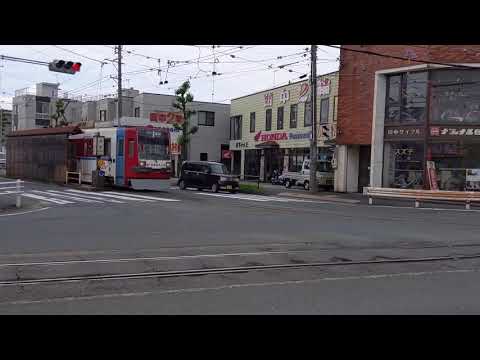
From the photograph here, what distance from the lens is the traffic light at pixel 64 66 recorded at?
22031mm

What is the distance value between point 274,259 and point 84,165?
21.9 metres

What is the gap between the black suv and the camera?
3102 cm

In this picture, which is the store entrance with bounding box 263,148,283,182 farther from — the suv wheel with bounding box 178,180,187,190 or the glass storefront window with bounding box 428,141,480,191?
the glass storefront window with bounding box 428,141,480,191

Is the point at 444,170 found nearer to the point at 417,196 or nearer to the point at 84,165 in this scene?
the point at 417,196

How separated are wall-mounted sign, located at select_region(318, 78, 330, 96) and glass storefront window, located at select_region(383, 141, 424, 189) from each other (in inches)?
305

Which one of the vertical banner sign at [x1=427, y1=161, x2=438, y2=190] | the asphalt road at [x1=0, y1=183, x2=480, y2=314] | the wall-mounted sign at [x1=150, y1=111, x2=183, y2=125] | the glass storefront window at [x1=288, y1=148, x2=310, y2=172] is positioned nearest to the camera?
the asphalt road at [x1=0, y1=183, x2=480, y2=314]

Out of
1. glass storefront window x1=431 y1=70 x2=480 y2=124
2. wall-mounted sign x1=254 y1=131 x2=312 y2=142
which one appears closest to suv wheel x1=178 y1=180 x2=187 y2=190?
wall-mounted sign x1=254 y1=131 x2=312 y2=142

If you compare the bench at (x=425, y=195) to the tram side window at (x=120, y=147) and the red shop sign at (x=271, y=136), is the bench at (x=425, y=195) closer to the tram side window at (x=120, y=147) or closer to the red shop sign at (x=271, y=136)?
the tram side window at (x=120, y=147)

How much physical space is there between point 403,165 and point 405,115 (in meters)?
2.70

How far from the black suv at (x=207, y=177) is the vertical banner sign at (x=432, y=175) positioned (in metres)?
10.7

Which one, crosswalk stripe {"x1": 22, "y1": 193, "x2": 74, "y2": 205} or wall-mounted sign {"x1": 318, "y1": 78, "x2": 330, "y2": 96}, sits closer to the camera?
crosswalk stripe {"x1": 22, "y1": 193, "x2": 74, "y2": 205}

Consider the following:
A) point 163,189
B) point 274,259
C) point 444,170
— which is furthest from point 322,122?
point 274,259

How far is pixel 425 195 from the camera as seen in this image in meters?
25.6
